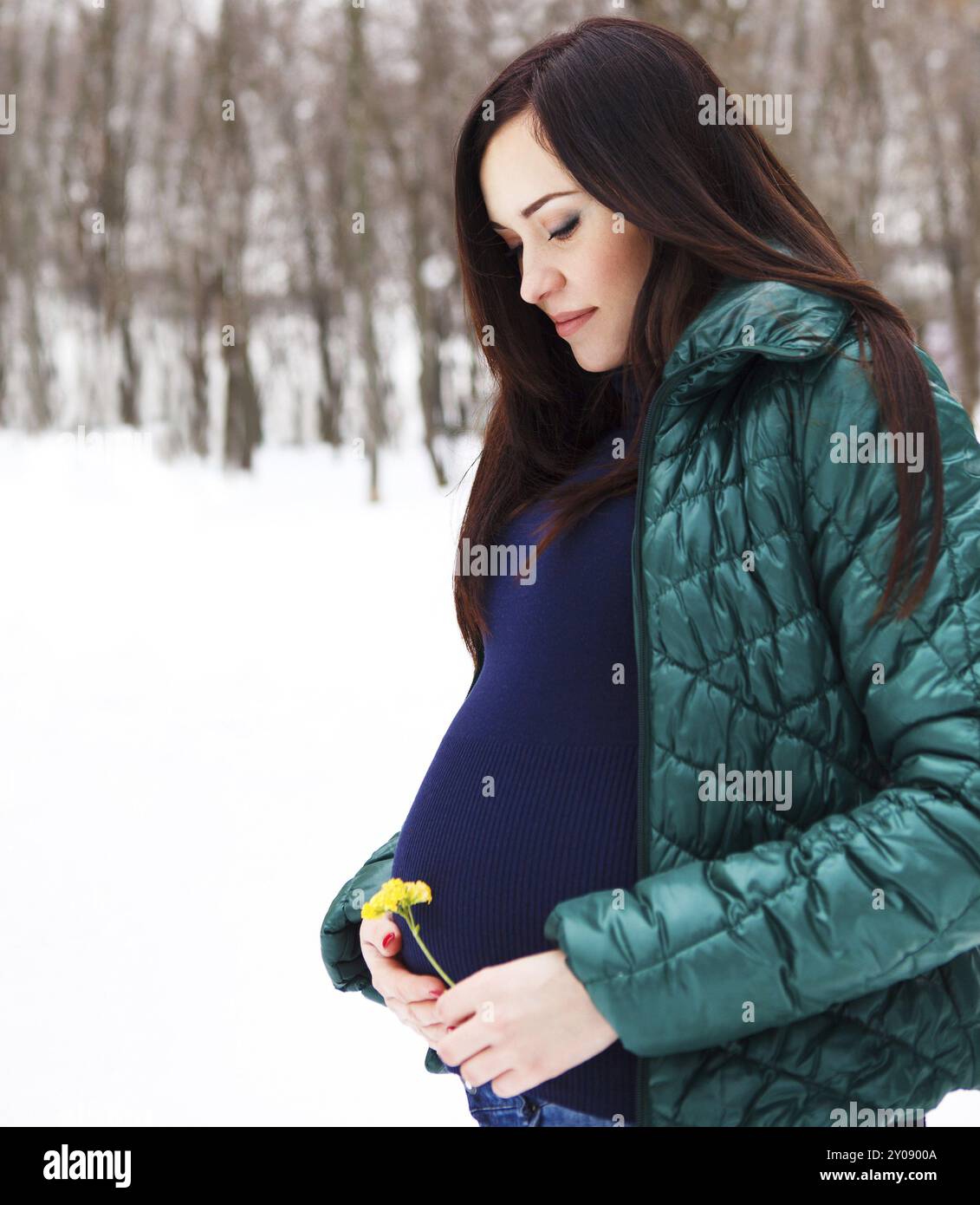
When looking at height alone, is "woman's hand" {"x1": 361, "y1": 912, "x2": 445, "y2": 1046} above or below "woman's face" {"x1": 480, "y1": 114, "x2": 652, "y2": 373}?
below

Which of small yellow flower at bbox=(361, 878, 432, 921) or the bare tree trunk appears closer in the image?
small yellow flower at bbox=(361, 878, 432, 921)

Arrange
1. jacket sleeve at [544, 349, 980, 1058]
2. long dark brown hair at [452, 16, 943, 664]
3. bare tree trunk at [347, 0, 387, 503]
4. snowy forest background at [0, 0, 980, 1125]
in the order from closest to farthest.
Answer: jacket sleeve at [544, 349, 980, 1058]
long dark brown hair at [452, 16, 943, 664]
snowy forest background at [0, 0, 980, 1125]
bare tree trunk at [347, 0, 387, 503]

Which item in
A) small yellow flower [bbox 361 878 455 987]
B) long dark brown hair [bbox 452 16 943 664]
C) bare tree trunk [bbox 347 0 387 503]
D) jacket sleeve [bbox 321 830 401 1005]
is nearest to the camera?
long dark brown hair [bbox 452 16 943 664]

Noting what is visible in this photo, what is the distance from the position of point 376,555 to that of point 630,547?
597 centimetres

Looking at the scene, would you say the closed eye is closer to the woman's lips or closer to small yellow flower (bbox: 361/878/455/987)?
the woman's lips

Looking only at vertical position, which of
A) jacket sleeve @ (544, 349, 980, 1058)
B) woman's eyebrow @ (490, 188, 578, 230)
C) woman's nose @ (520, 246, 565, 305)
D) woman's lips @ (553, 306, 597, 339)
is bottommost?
jacket sleeve @ (544, 349, 980, 1058)

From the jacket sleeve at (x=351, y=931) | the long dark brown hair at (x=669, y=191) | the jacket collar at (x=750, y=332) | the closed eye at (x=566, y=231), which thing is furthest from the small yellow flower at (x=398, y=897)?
the closed eye at (x=566, y=231)

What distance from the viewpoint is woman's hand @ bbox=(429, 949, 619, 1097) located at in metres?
0.82

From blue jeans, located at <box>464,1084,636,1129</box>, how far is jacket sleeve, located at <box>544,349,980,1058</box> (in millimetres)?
165

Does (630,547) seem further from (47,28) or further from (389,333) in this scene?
(389,333)

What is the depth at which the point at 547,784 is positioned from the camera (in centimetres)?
98

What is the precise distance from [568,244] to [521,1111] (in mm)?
745


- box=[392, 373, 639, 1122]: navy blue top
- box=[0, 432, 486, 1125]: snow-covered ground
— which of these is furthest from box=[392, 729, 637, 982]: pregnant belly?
box=[0, 432, 486, 1125]: snow-covered ground

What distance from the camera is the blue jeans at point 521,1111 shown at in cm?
94
